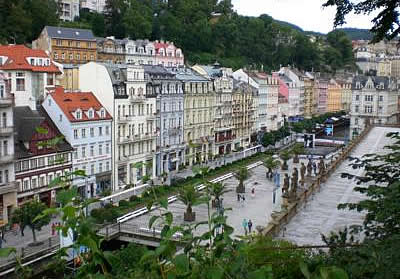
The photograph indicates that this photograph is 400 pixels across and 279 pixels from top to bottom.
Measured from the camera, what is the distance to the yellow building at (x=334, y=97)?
363 feet

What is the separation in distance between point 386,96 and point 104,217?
210 feet

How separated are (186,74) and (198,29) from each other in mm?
41127

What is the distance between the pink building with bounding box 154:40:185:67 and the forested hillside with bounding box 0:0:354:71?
882cm

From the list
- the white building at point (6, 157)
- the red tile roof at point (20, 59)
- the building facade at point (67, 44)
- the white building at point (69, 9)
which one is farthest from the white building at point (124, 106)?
the white building at point (69, 9)

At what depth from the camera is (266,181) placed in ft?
170

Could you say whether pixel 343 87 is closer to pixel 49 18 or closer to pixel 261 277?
pixel 49 18

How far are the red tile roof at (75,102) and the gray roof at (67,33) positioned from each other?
23376mm

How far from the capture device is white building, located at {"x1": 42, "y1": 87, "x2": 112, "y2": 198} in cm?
4209

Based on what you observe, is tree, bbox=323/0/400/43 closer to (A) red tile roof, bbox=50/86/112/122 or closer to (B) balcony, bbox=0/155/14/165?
(B) balcony, bbox=0/155/14/165

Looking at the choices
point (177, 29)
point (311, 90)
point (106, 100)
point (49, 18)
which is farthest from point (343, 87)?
point (106, 100)

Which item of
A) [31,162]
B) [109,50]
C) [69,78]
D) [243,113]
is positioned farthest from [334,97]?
[31,162]

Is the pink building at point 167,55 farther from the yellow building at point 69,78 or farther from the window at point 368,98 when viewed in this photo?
the window at point 368,98

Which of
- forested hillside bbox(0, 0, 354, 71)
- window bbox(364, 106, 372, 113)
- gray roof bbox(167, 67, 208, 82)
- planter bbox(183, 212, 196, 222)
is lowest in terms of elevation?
planter bbox(183, 212, 196, 222)

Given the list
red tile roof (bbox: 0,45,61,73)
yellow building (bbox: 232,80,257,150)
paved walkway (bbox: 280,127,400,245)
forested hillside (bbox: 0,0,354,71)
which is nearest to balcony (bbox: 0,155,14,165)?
red tile roof (bbox: 0,45,61,73)
